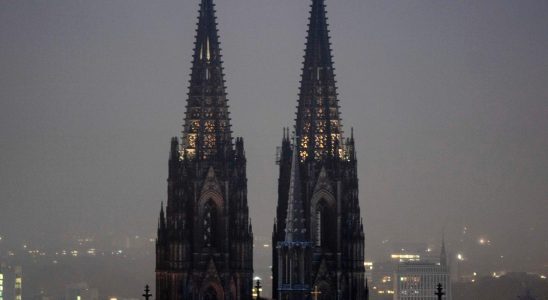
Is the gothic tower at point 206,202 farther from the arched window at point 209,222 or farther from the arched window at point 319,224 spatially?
the arched window at point 319,224

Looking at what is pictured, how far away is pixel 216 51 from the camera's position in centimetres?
11938

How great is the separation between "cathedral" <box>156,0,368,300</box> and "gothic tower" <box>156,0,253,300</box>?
0.19 ft

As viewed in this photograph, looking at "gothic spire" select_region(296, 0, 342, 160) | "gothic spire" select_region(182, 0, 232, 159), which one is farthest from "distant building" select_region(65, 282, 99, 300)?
"gothic spire" select_region(296, 0, 342, 160)

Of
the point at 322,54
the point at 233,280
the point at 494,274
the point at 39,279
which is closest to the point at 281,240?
the point at 233,280

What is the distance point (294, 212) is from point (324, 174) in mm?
11117

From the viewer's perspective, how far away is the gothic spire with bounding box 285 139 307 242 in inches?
4230

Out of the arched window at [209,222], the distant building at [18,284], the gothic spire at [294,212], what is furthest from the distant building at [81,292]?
the gothic spire at [294,212]

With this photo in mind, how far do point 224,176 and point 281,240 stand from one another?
203 inches

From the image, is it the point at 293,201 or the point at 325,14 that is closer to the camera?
the point at 293,201

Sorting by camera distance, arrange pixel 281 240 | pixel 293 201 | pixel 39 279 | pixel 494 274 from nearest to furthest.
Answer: pixel 293 201 → pixel 281 240 → pixel 39 279 → pixel 494 274

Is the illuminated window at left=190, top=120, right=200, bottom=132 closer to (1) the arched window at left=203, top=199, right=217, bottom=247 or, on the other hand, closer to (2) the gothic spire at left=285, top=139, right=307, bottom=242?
(1) the arched window at left=203, top=199, right=217, bottom=247

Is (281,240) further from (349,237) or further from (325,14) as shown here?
A: (325,14)

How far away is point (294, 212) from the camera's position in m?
109

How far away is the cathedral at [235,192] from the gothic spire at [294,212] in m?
8.70
